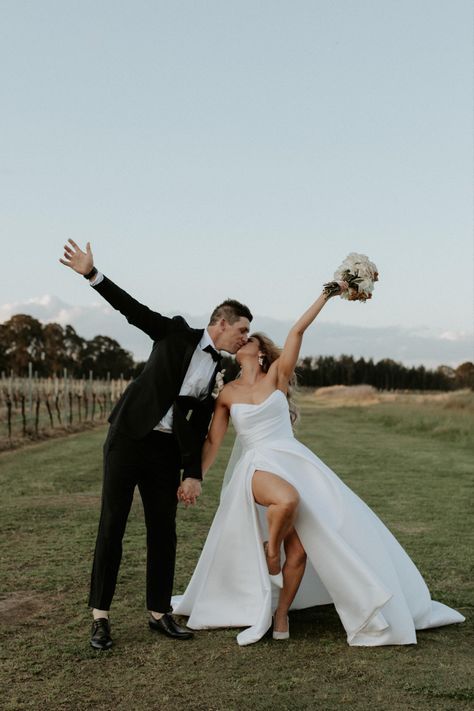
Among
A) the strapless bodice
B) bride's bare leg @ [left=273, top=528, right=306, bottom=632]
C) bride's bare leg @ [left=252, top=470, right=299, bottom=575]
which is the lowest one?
bride's bare leg @ [left=273, top=528, right=306, bottom=632]

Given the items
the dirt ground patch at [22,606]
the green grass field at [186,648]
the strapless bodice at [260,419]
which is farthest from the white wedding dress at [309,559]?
the dirt ground patch at [22,606]

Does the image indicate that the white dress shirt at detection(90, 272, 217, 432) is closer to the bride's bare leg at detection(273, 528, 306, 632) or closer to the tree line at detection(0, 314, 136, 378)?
the bride's bare leg at detection(273, 528, 306, 632)

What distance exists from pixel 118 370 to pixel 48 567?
8064 cm

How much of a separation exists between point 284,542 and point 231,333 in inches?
49.7

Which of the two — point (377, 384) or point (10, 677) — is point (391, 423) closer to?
point (10, 677)

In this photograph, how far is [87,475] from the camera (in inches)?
557

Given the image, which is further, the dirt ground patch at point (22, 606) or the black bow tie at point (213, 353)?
the dirt ground patch at point (22, 606)

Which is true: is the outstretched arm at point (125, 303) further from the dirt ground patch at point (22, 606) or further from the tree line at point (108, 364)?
the tree line at point (108, 364)

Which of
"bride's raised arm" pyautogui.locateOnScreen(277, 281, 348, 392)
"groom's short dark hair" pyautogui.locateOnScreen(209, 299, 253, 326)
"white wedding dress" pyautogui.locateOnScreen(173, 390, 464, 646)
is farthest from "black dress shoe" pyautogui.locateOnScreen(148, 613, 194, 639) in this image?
"groom's short dark hair" pyautogui.locateOnScreen(209, 299, 253, 326)

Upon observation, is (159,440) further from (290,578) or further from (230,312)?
(290,578)

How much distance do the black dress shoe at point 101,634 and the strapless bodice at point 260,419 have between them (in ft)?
4.32

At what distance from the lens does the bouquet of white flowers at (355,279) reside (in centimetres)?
503

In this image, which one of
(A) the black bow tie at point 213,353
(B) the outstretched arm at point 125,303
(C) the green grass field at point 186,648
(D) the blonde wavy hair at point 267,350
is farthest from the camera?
(D) the blonde wavy hair at point 267,350

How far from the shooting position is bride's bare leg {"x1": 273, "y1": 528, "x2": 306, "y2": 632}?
4883 millimetres
